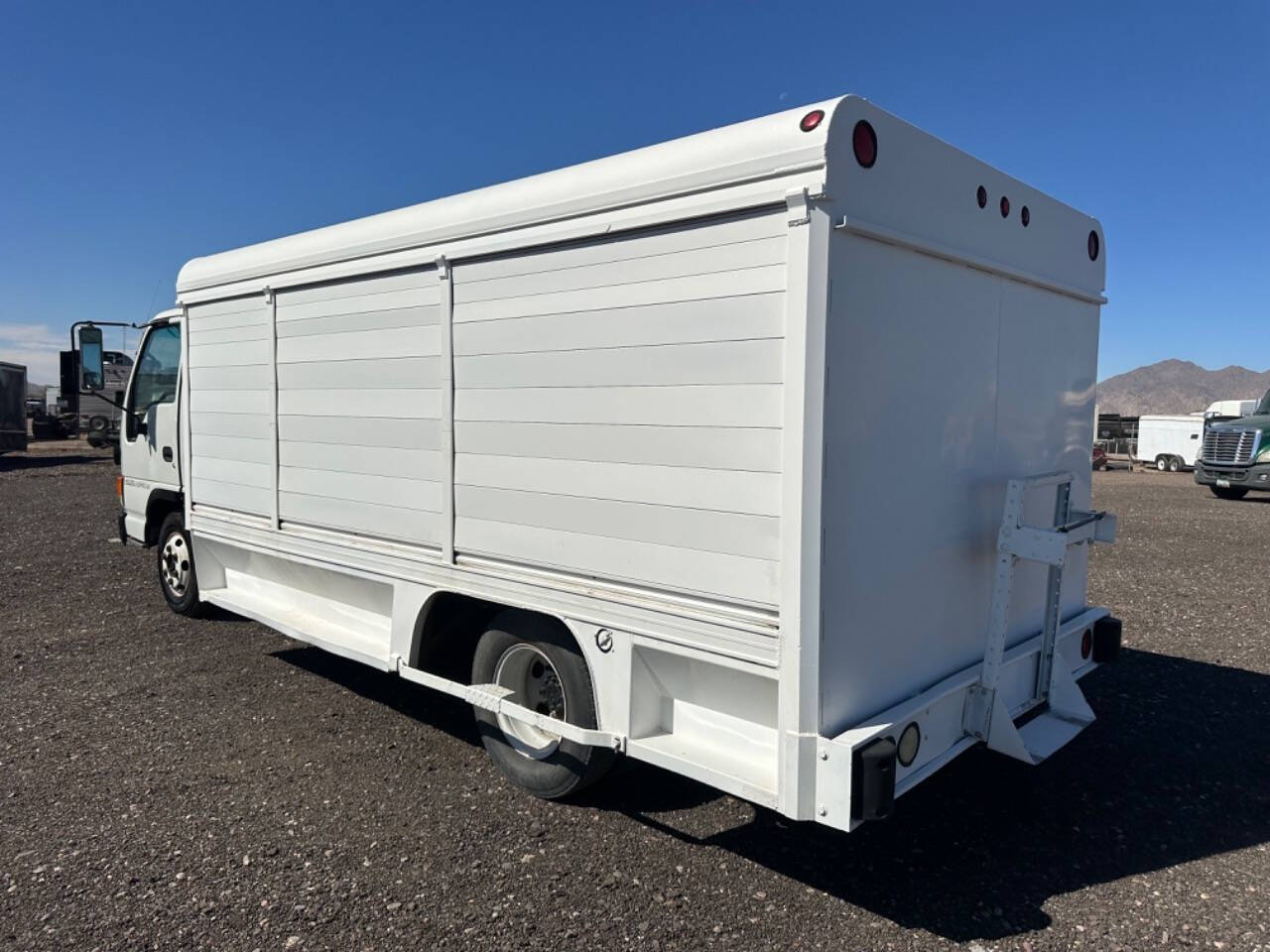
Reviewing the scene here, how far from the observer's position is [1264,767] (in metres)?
4.41

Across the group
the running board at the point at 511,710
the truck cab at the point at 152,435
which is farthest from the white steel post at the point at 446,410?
the truck cab at the point at 152,435

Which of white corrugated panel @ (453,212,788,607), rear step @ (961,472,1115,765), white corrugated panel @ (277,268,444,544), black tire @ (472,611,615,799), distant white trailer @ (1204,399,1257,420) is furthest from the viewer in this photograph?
distant white trailer @ (1204,399,1257,420)

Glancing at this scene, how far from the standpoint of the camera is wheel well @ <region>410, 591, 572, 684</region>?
13.8 feet

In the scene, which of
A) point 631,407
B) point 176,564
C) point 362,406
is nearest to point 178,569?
point 176,564

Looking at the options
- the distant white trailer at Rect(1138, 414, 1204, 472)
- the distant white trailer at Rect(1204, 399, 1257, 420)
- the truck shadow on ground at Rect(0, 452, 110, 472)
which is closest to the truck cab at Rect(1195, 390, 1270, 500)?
the distant white trailer at Rect(1204, 399, 1257, 420)

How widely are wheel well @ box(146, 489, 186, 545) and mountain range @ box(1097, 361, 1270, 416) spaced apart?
11119cm

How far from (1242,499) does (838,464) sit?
21163 mm

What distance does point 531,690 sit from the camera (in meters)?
3.94

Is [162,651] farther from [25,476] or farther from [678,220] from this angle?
[25,476]

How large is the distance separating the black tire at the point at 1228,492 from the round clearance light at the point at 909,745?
20.3 meters

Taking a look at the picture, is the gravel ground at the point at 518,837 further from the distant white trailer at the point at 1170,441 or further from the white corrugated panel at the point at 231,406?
the distant white trailer at the point at 1170,441

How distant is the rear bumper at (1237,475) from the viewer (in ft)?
61.7

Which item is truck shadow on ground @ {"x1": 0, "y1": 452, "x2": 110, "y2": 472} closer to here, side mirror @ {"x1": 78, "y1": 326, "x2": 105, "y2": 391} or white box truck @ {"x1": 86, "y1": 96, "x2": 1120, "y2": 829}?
side mirror @ {"x1": 78, "y1": 326, "x2": 105, "y2": 391}

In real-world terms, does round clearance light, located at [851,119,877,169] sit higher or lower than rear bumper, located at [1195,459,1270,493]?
higher
